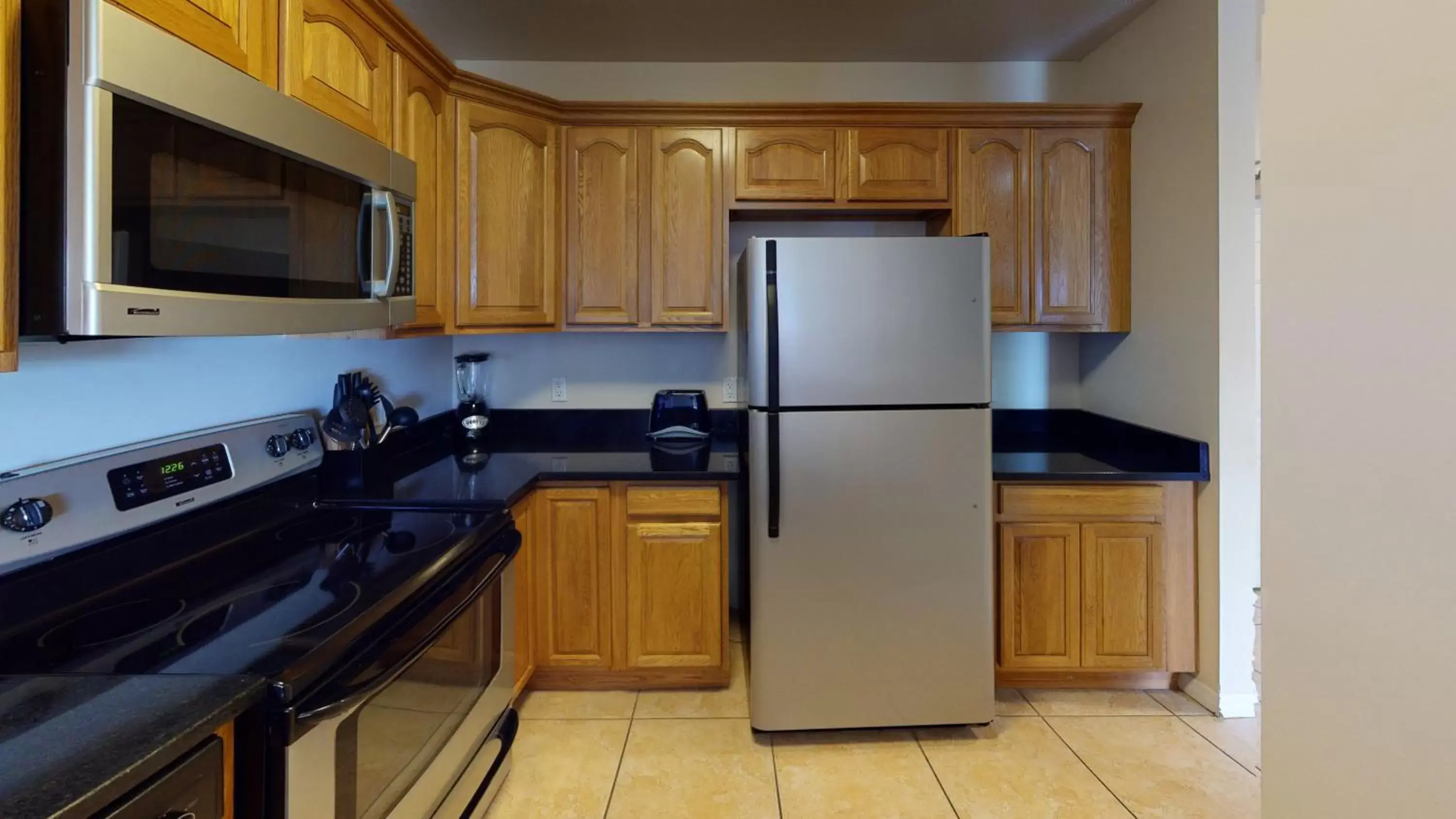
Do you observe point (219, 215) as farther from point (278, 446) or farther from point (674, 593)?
point (674, 593)

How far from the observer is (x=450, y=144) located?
2541mm

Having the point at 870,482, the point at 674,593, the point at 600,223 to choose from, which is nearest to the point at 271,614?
the point at 674,593

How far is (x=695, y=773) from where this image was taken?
2189 millimetres

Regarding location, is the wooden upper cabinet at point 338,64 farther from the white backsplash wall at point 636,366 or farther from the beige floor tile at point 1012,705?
the beige floor tile at point 1012,705

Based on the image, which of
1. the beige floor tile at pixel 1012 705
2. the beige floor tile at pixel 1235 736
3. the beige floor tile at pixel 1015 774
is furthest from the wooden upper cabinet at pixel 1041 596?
the beige floor tile at pixel 1235 736

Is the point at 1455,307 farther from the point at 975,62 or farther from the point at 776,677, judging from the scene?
the point at 975,62

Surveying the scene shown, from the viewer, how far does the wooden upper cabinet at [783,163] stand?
285 cm

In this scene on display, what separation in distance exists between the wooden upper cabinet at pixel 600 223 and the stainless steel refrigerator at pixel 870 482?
0.71 m

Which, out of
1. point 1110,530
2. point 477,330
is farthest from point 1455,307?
point 477,330

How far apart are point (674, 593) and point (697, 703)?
388 mm

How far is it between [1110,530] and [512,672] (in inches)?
78.3

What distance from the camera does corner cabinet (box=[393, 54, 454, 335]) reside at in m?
2.18

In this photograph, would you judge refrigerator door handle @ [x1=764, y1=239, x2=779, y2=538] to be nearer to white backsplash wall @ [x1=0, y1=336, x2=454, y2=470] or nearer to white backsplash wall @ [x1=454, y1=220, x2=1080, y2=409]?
white backsplash wall @ [x1=454, y1=220, x2=1080, y2=409]

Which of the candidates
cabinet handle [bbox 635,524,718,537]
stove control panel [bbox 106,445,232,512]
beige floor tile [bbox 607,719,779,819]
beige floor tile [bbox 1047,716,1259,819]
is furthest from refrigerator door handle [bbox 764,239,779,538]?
stove control panel [bbox 106,445,232,512]
